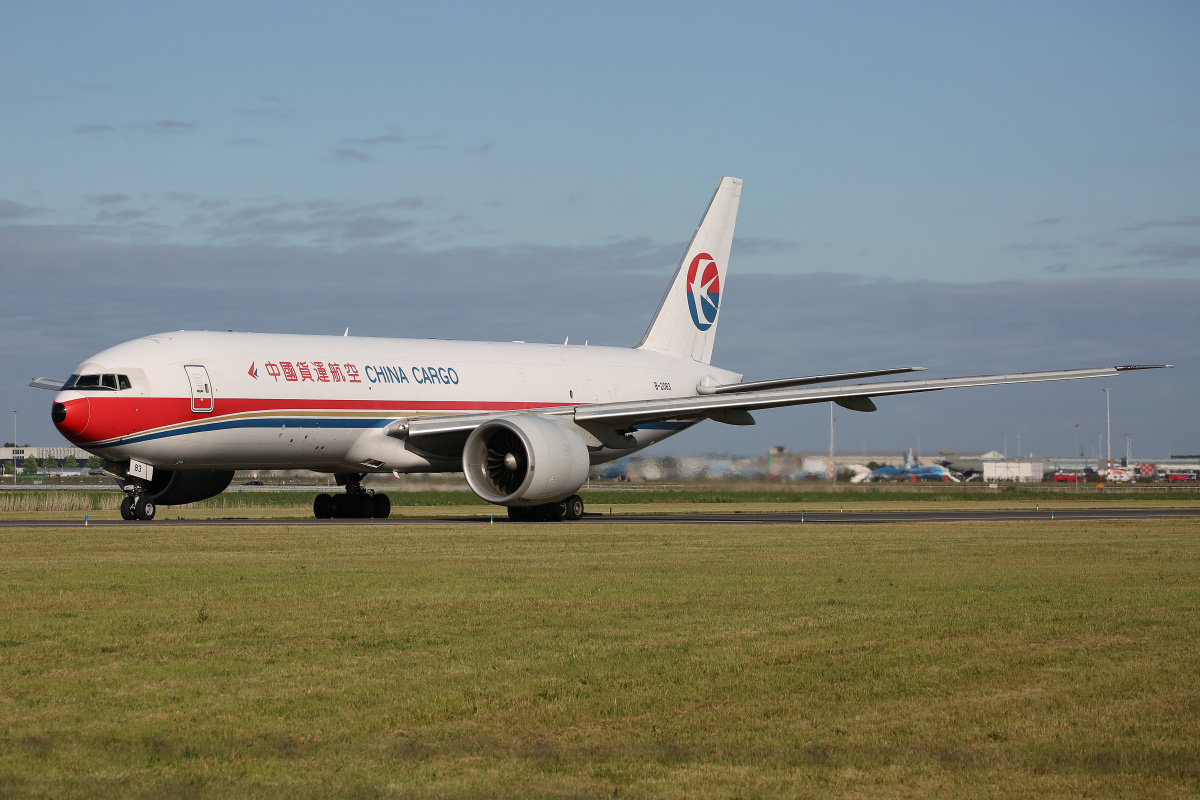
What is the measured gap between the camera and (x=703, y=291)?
134ft

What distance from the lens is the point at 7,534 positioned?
2308cm

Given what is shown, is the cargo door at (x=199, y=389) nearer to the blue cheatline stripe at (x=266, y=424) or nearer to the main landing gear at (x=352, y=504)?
the blue cheatline stripe at (x=266, y=424)

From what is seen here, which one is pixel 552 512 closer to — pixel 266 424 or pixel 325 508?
pixel 325 508

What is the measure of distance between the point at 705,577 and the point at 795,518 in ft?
57.9

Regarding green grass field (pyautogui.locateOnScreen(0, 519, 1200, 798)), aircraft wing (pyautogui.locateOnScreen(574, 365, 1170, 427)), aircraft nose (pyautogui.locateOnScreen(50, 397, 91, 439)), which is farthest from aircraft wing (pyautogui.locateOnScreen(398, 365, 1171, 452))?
green grass field (pyautogui.locateOnScreen(0, 519, 1200, 798))

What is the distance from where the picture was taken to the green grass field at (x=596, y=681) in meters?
6.29

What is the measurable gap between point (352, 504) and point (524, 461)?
6311mm

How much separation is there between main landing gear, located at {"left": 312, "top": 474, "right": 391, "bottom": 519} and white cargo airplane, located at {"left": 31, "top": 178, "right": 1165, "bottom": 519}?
4cm

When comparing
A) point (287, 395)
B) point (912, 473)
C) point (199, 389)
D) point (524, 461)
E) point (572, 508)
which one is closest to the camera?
point (199, 389)

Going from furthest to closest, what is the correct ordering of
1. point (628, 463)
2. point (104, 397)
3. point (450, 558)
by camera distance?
point (628, 463) < point (104, 397) < point (450, 558)

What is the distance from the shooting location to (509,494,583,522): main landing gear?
30469 millimetres

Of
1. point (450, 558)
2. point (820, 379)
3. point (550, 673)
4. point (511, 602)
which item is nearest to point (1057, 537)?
point (820, 379)

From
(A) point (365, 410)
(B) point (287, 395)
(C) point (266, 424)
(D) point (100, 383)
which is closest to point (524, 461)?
(A) point (365, 410)

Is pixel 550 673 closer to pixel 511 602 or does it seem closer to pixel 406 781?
pixel 406 781
